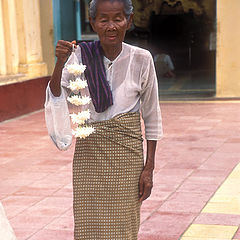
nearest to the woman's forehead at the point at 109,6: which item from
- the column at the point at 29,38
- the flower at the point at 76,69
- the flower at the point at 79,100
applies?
the flower at the point at 76,69

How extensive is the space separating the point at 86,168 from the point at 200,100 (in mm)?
9863

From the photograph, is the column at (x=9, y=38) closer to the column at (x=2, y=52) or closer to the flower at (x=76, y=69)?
the column at (x=2, y=52)

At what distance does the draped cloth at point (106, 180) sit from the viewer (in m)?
3.13

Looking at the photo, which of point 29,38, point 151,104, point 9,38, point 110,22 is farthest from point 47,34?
point 110,22

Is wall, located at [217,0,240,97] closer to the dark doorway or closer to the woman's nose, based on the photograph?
the dark doorway

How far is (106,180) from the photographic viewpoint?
3.14 meters

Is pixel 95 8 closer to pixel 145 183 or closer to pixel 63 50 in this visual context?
pixel 63 50

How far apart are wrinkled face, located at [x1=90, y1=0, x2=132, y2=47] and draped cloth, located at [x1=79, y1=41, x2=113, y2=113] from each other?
0.32 feet

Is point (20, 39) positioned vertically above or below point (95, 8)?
below

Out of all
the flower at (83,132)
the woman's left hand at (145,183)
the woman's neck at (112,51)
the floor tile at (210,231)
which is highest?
the woman's neck at (112,51)

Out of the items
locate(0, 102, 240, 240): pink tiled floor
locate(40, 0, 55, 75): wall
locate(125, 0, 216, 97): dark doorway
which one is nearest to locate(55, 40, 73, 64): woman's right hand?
locate(0, 102, 240, 240): pink tiled floor

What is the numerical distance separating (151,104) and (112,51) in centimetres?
36

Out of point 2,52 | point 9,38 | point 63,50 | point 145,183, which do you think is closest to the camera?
point 63,50

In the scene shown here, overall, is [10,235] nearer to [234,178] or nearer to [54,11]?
[234,178]
